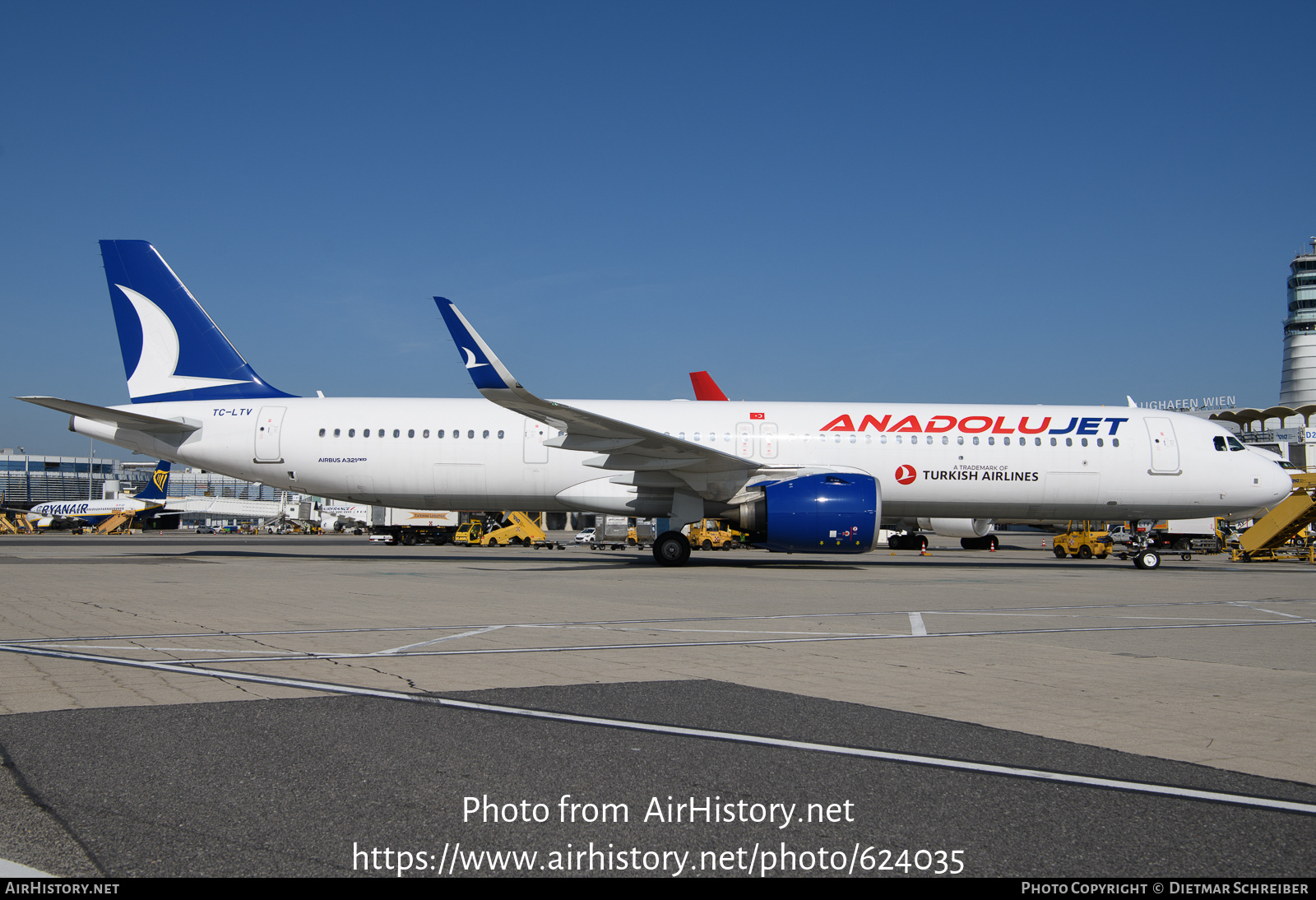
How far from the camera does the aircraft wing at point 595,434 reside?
637 inches

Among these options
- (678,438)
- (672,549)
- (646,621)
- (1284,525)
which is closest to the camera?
(646,621)

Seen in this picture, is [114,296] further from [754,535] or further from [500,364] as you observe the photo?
[754,535]

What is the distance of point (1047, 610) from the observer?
1086 centimetres

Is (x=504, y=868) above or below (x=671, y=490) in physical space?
below

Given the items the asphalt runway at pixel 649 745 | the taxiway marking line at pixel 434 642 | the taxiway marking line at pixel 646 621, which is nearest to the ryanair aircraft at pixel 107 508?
the asphalt runway at pixel 649 745

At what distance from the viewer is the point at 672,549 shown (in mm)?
19375

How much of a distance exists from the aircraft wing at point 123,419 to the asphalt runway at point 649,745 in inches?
429

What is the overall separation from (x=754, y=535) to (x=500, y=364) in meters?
6.52

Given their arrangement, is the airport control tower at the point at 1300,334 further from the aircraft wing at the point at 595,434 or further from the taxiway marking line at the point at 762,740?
the taxiway marking line at the point at 762,740

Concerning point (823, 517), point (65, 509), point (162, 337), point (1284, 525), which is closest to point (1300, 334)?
point (1284, 525)

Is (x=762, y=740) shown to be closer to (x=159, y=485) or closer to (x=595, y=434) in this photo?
(x=595, y=434)

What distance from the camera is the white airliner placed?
1956 centimetres

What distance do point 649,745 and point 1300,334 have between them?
12917cm
